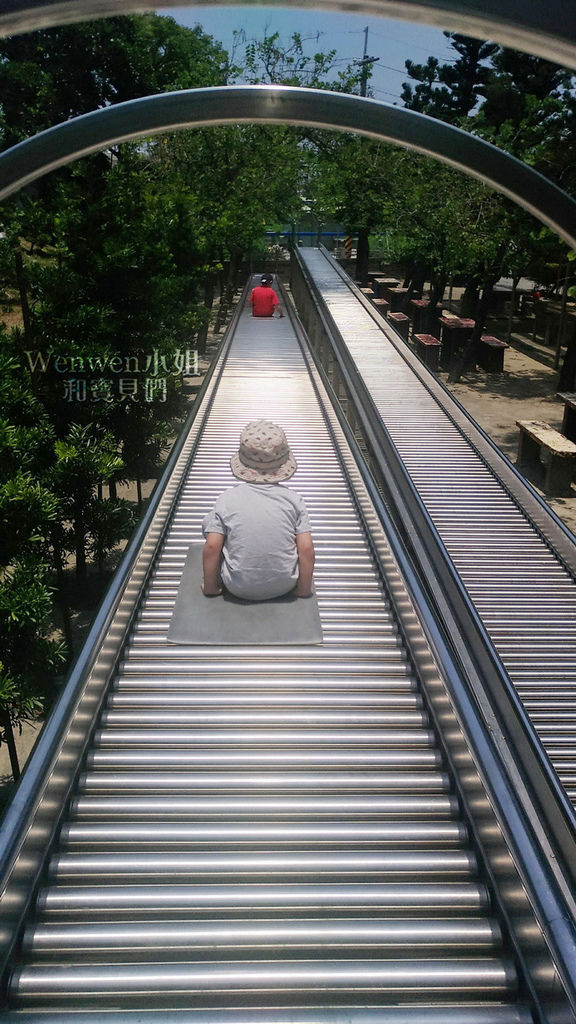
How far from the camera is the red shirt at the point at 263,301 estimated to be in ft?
56.7

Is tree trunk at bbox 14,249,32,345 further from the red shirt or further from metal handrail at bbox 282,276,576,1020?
the red shirt

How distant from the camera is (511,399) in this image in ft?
64.2

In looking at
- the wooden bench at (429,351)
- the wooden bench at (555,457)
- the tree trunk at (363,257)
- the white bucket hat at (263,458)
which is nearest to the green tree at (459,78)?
the tree trunk at (363,257)

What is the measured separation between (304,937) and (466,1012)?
0.55 m

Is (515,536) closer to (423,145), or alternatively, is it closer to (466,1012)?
(423,145)

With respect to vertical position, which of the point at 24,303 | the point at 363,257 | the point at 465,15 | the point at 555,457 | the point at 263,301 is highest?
the point at 363,257

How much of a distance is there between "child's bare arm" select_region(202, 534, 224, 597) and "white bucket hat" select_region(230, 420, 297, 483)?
37 cm

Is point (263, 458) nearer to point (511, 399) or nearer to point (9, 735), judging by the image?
point (9, 735)

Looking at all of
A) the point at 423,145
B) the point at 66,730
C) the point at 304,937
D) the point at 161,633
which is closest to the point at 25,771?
the point at 66,730

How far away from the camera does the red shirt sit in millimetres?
17297

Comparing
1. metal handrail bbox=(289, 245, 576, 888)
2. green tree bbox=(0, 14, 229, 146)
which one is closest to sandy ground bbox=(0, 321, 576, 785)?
metal handrail bbox=(289, 245, 576, 888)

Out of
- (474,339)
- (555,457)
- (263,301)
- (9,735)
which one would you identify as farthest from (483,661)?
(474,339)

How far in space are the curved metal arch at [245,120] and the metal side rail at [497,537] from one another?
2.62m

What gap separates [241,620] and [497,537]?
205 inches
